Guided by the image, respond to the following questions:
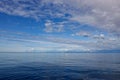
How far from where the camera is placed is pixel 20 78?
139 ft

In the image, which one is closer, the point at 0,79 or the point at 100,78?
the point at 0,79

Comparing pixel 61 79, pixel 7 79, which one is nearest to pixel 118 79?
pixel 61 79

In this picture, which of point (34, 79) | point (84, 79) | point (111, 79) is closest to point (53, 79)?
point (34, 79)

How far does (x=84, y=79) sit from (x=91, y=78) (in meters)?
2.26

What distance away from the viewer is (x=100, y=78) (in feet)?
142

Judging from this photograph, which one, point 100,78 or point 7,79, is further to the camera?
Answer: point 100,78

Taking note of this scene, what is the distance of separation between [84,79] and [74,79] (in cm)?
273

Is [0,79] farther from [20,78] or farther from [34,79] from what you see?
[34,79]

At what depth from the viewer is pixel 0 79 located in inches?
1583

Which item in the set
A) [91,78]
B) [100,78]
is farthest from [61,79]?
[100,78]

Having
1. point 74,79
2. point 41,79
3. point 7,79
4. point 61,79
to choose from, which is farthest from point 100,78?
point 7,79

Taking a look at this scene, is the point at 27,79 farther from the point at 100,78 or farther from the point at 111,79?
the point at 111,79

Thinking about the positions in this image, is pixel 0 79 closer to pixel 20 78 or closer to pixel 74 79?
pixel 20 78

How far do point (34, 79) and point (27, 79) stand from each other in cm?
184
